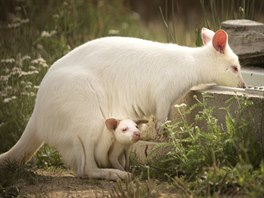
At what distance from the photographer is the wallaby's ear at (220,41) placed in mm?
8102

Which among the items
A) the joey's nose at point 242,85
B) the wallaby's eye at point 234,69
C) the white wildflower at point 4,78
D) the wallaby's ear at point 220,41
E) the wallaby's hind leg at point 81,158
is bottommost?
the wallaby's hind leg at point 81,158

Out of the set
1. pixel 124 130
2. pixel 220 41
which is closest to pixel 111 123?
pixel 124 130

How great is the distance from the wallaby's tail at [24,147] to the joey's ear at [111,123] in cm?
73

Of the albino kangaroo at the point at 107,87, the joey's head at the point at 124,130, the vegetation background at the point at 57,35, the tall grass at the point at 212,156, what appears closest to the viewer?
the tall grass at the point at 212,156

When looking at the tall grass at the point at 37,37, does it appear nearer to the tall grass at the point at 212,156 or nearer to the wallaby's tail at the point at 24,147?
the wallaby's tail at the point at 24,147

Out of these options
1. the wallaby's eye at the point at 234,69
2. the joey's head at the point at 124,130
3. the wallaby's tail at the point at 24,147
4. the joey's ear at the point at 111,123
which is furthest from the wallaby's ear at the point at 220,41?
the wallaby's tail at the point at 24,147

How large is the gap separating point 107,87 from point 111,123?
429 millimetres

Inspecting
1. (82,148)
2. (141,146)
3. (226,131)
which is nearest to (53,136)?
(82,148)

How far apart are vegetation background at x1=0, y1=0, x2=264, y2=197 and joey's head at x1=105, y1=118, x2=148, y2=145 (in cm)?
29

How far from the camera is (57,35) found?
12562 millimetres

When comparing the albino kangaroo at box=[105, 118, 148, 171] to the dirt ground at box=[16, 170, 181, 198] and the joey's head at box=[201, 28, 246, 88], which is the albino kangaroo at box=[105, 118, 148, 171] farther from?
the joey's head at box=[201, 28, 246, 88]

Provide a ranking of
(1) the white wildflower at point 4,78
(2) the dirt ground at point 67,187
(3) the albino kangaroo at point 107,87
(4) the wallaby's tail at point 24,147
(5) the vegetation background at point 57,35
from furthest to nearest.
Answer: (1) the white wildflower at point 4,78
(5) the vegetation background at point 57,35
(4) the wallaby's tail at point 24,147
(3) the albino kangaroo at point 107,87
(2) the dirt ground at point 67,187

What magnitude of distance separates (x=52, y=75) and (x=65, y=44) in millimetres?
3742

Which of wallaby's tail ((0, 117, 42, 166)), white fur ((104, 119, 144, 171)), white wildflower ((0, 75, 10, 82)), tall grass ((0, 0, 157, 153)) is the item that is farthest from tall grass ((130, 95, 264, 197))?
white wildflower ((0, 75, 10, 82))
